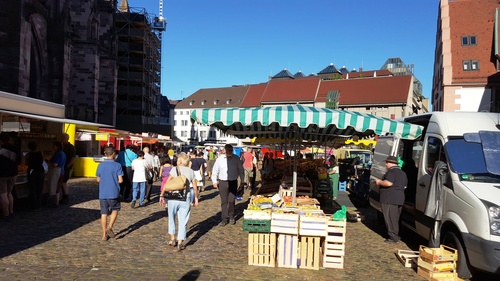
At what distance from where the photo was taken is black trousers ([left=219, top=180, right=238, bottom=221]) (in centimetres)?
964

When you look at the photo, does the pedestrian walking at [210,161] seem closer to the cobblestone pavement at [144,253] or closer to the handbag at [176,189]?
the cobblestone pavement at [144,253]

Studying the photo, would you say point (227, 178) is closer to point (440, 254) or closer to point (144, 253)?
point (144, 253)

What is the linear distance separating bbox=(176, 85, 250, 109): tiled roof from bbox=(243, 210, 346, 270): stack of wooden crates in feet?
255

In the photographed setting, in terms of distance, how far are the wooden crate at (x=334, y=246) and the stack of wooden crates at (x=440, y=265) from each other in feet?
4.10

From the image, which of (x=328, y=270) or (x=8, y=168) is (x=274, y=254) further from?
(x=8, y=168)

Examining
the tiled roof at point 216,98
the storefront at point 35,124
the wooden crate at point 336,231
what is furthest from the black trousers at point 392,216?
the tiled roof at point 216,98

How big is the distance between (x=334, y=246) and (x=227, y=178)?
3.65 metres

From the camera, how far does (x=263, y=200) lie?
26.3ft

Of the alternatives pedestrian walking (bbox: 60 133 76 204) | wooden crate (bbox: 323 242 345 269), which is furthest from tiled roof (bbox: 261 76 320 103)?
wooden crate (bbox: 323 242 345 269)

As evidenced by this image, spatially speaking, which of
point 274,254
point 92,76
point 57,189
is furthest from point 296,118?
point 92,76

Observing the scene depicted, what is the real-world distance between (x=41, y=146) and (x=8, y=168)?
7183 mm

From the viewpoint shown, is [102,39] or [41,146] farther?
[102,39]

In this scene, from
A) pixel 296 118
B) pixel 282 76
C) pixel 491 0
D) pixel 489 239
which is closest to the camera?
pixel 489 239

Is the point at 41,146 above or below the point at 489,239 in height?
above
